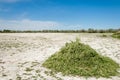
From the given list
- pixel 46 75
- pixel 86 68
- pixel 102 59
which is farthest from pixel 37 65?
pixel 102 59

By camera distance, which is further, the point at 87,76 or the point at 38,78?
the point at 87,76

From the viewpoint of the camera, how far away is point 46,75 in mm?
6359

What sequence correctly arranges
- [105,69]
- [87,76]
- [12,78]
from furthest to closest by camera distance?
1. [105,69]
2. [87,76]
3. [12,78]

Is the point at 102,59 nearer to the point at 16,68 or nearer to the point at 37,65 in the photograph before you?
the point at 37,65

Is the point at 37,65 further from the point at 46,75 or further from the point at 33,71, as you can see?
the point at 46,75

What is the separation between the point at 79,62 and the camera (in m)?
7.22

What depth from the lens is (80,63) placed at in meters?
7.17

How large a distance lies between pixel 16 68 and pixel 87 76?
107 inches

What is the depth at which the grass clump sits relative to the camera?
21.7 ft

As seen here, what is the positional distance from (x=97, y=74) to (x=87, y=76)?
392 mm

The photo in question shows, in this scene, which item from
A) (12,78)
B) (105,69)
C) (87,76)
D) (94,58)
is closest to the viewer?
(12,78)

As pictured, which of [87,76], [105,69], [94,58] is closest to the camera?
[87,76]

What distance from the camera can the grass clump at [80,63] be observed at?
21.7ft

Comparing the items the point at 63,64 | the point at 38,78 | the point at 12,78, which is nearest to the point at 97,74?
the point at 63,64
